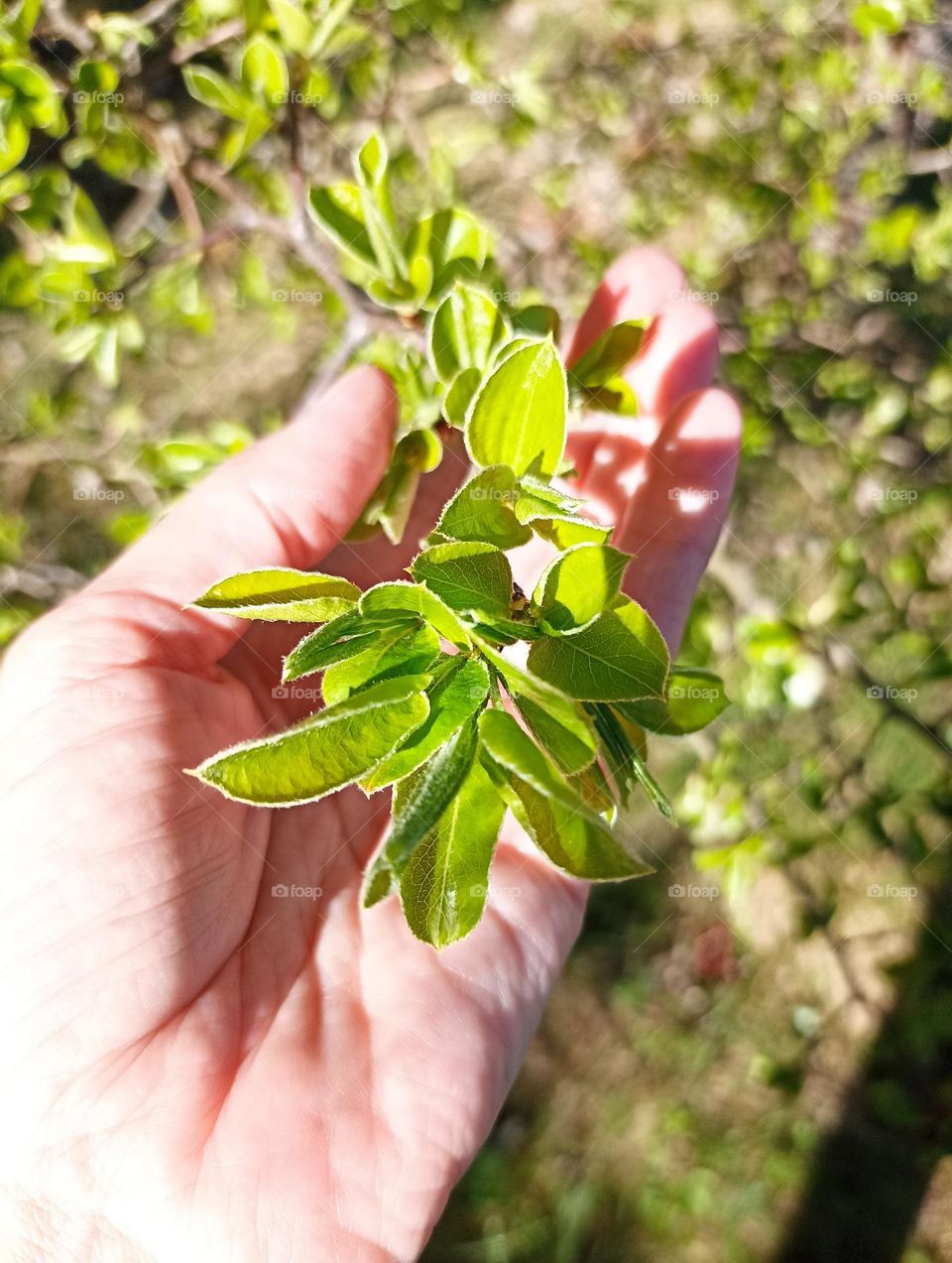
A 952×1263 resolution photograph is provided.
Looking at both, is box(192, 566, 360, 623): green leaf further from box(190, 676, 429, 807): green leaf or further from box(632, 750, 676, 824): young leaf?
box(632, 750, 676, 824): young leaf

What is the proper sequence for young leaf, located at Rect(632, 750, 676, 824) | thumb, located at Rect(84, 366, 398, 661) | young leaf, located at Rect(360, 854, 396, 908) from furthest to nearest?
thumb, located at Rect(84, 366, 398, 661), young leaf, located at Rect(632, 750, 676, 824), young leaf, located at Rect(360, 854, 396, 908)

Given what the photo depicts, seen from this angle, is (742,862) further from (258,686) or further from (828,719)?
(258,686)

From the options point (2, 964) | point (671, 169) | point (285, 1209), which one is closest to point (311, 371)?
point (671, 169)

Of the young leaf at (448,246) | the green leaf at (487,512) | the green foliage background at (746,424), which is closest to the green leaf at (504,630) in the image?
the green leaf at (487,512)

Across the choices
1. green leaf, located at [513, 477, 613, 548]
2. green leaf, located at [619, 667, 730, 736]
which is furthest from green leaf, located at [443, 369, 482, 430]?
green leaf, located at [619, 667, 730, 736]

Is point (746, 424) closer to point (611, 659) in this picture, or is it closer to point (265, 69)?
point (265, 69)

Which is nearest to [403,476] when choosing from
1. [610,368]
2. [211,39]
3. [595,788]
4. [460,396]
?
[460,396]
